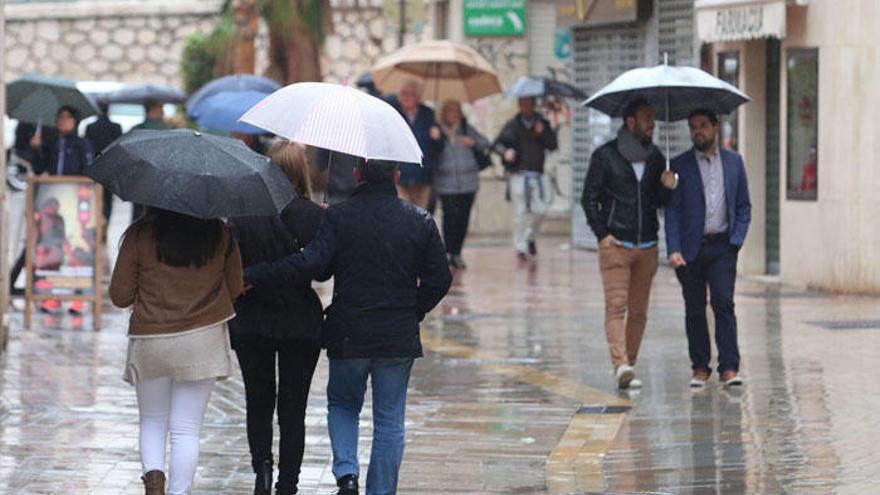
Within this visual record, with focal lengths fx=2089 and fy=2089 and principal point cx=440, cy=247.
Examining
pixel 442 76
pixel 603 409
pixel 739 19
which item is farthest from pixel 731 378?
pixel 442 76

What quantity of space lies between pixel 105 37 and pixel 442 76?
20.9 m

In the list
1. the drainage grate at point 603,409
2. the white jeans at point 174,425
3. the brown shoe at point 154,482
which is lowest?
the drainage grate at point 603,409

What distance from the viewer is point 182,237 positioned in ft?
Answer: 25.3

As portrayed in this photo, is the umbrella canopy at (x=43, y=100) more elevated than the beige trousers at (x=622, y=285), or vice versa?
the umbrella canopy at (x=43, y=100)

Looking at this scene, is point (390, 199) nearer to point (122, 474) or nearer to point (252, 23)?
point (122, 474)

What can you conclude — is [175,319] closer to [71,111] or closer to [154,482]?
[154,482]

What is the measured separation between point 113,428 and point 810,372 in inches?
168

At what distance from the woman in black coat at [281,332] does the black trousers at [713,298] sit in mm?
3838

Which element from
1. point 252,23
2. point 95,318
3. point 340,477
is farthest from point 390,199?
point 252,23

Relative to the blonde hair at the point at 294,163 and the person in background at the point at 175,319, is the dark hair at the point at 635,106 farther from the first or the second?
the person in background at the point at 175,319

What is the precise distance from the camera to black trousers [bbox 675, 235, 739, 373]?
11.7 meters

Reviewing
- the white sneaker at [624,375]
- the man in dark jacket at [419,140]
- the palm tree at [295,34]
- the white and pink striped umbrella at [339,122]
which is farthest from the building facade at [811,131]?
the white and pink striped umbrella at [339,122]

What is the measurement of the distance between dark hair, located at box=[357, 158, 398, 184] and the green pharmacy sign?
19.8m

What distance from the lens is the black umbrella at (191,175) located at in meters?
7.46
